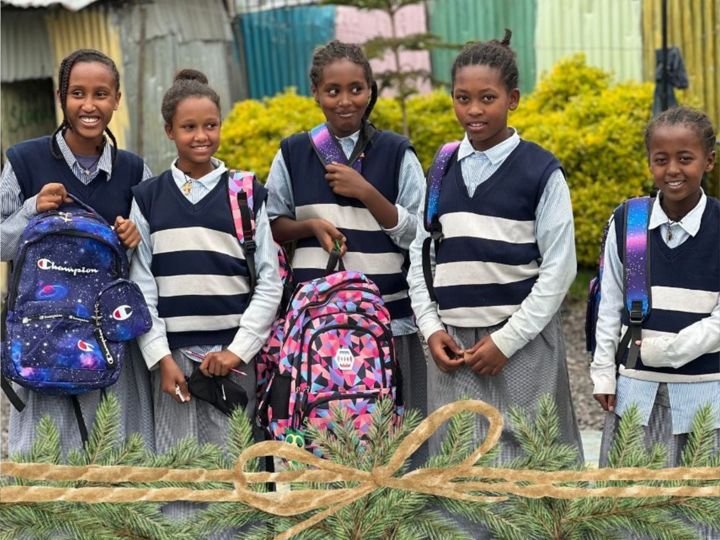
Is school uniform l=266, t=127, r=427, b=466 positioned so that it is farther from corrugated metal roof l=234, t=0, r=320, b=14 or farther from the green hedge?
corrugated metal roof l=234, t=0, r=320, b=14

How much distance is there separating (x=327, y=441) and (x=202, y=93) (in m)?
2.08

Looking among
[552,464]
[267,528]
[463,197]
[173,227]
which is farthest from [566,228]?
[267,528]

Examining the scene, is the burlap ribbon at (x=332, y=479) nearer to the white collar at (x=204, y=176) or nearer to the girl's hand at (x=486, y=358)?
the girl's hand at (x=486, y=358)

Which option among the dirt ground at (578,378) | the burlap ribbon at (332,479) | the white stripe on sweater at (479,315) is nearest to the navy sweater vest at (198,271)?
the white stripe on sweater at (479,315)

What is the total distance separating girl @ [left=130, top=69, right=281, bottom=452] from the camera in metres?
3.53

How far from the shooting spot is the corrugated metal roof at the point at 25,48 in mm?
10422

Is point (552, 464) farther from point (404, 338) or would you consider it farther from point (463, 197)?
point (404, 338)

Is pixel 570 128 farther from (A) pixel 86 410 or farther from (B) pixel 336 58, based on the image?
(A) pixel 86 410

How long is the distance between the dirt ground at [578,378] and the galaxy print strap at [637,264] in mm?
3097

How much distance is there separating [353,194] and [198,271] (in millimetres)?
563

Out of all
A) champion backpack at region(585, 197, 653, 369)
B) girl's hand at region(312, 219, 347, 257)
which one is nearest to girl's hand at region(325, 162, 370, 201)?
girl's hand at region(312, 219, 347, 257)

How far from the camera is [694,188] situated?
10.5ft

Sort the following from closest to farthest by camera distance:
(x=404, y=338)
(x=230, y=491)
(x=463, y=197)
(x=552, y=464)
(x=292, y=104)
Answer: (x=230, y=491)
(x=552, y=464)
(x=463, y=197)
(x=404, y=338)
(x=292, y=104)

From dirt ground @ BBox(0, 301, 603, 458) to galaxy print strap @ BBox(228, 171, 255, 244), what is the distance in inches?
91.3
